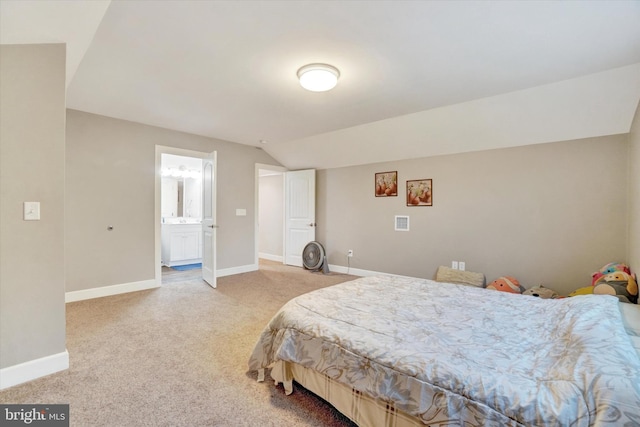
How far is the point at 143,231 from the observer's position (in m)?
4.07

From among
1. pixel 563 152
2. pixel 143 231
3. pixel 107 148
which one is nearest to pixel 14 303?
pixel 143 231

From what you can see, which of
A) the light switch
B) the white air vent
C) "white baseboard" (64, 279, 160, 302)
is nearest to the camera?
the light switch

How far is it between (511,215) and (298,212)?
12.2 ft

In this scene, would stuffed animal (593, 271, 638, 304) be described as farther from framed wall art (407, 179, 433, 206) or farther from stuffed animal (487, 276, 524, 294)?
framed wall art (407, 179, 433, 206)

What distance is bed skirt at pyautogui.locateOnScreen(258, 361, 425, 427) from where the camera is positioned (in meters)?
1.26

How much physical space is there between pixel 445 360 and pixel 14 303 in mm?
2620

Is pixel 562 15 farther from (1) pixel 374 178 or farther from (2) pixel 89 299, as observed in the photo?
(2) pixel 89 299

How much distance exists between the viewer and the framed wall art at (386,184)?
4.70 metres

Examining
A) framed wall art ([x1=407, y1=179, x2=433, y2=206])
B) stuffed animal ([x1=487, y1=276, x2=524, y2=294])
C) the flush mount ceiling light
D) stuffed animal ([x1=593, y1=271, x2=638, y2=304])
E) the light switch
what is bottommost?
stuffed animal ([x1=487, y1=276, x2=524, y2=294])

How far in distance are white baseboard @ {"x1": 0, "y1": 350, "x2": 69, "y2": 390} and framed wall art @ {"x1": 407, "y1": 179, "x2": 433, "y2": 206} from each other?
14.3 ft

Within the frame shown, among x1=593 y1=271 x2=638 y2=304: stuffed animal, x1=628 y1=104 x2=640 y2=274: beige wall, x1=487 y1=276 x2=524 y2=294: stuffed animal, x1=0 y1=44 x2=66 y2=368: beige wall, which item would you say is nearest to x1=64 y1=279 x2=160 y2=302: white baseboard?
x1=0 y1=44 x2=66 y2=368: beige wall

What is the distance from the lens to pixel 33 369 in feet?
6.19

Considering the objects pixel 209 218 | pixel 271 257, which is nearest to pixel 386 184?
pixel 209 218

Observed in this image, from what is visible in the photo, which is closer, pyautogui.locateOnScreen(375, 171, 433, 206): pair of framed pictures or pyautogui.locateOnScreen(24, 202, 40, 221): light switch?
pyautogui.locateOnScreen(24, 202, 40, 221): light switch
